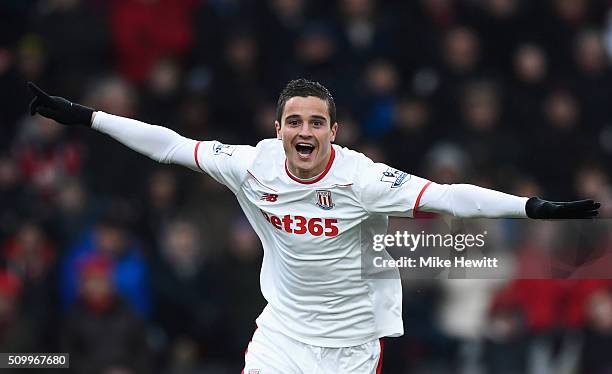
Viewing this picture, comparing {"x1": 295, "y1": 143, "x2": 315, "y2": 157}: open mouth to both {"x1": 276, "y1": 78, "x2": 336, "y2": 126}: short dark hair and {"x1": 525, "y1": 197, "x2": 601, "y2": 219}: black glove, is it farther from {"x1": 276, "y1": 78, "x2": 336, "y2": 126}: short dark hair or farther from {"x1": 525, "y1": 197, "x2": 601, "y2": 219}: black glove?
{"x1": 525, "y1": 197, "x2": 601, "y2": 219}: black glove

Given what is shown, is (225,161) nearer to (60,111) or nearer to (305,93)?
(305,93)

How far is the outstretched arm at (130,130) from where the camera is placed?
23.5 ft

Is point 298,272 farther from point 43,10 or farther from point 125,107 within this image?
point 43,10

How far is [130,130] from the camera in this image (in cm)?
717

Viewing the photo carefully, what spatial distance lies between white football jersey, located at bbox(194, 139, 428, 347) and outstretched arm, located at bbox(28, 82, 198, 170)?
113mm

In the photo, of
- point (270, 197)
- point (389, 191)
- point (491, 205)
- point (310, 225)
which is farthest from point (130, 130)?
point (491, 205)

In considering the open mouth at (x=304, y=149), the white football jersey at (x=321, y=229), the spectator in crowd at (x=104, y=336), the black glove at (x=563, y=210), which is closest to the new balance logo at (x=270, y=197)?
the white football jersey at (x=321, y=229)

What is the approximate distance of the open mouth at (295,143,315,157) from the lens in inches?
268

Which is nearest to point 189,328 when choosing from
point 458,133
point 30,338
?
point 30,338

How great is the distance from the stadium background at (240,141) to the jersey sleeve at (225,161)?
2915 mm

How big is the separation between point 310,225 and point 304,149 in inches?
15.7

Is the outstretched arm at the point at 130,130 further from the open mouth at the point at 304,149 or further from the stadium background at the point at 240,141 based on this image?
the stadium background at the point at 240,141

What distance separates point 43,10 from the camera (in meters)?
12.9

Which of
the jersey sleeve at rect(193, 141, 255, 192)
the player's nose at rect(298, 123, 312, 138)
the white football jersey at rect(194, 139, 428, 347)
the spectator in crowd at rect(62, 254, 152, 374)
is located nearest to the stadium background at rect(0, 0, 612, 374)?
the spectator in crowd at rect(62, 254, 152, 374)
